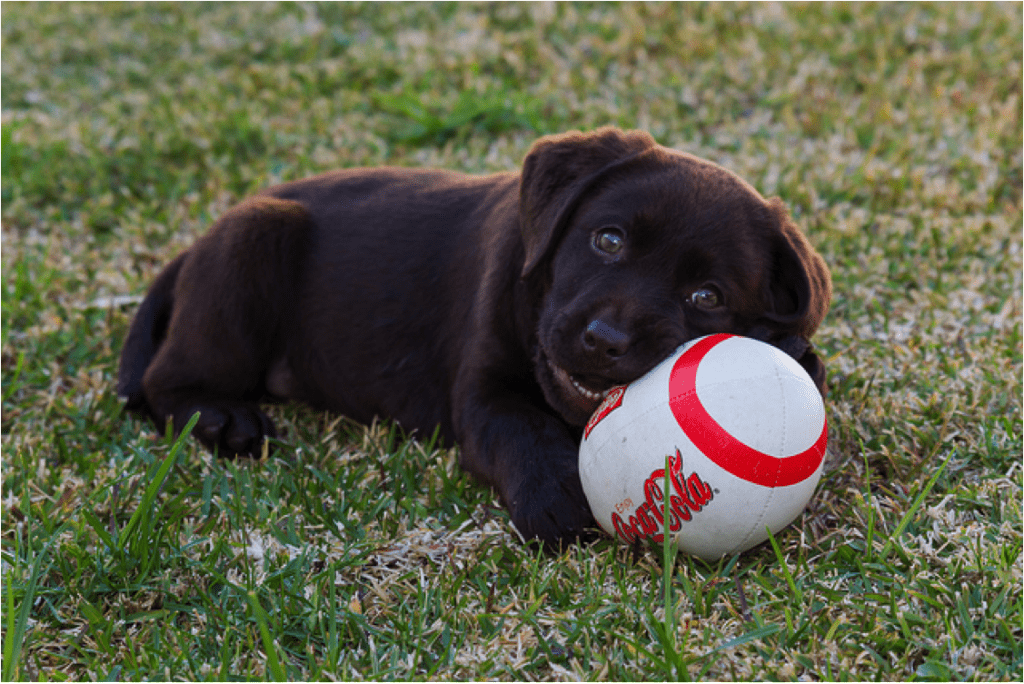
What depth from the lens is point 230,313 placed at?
351 cm

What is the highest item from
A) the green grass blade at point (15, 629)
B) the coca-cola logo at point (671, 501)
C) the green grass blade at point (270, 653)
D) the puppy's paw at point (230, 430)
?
the coca-cola logo at point (671, 501)

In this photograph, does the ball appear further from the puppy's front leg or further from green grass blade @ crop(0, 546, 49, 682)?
green grass blade @ crop(0, 546, 49, 682)

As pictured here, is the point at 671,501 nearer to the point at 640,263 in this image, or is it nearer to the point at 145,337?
the point at 640,263

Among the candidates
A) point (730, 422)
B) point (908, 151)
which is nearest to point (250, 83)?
point (908, 151)

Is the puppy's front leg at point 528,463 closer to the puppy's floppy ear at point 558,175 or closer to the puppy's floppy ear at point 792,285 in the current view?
the puppy's floppy ear at point 558,175

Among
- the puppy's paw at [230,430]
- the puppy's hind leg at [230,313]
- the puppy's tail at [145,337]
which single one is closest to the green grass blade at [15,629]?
the puppy's paw at [230,430]

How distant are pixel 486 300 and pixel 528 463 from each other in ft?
1.93

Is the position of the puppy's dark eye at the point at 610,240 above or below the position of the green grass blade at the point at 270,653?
above

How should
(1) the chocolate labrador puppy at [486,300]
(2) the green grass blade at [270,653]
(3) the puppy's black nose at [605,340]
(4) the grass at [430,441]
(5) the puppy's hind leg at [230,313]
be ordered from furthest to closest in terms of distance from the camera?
1. (5) the puppy's hind leg at [230,313]
2. (1) the chocolate labrador puppy at [486,300]
3. (3) the puppy's black nose at [605,340]
4. (4) the grass at [430,441]
5. (2) the green grass blade at [270,653]

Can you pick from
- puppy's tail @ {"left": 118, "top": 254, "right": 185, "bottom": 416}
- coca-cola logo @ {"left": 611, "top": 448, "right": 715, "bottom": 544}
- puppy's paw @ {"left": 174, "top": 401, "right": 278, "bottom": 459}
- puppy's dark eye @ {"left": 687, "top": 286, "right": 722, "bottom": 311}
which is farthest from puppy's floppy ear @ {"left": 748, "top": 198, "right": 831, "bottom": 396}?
puppy's tail @ {"left": 118, "top": 254, "right": 185, "bottom": 416}

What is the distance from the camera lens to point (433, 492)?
2967 mm

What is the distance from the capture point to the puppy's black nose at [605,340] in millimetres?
2473

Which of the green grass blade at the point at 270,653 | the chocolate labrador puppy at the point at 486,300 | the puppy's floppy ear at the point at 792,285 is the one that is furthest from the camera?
the puppy's floppy ear at the point at 792,285

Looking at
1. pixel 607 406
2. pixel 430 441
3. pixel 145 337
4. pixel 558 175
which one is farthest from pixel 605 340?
pixel 145 337
